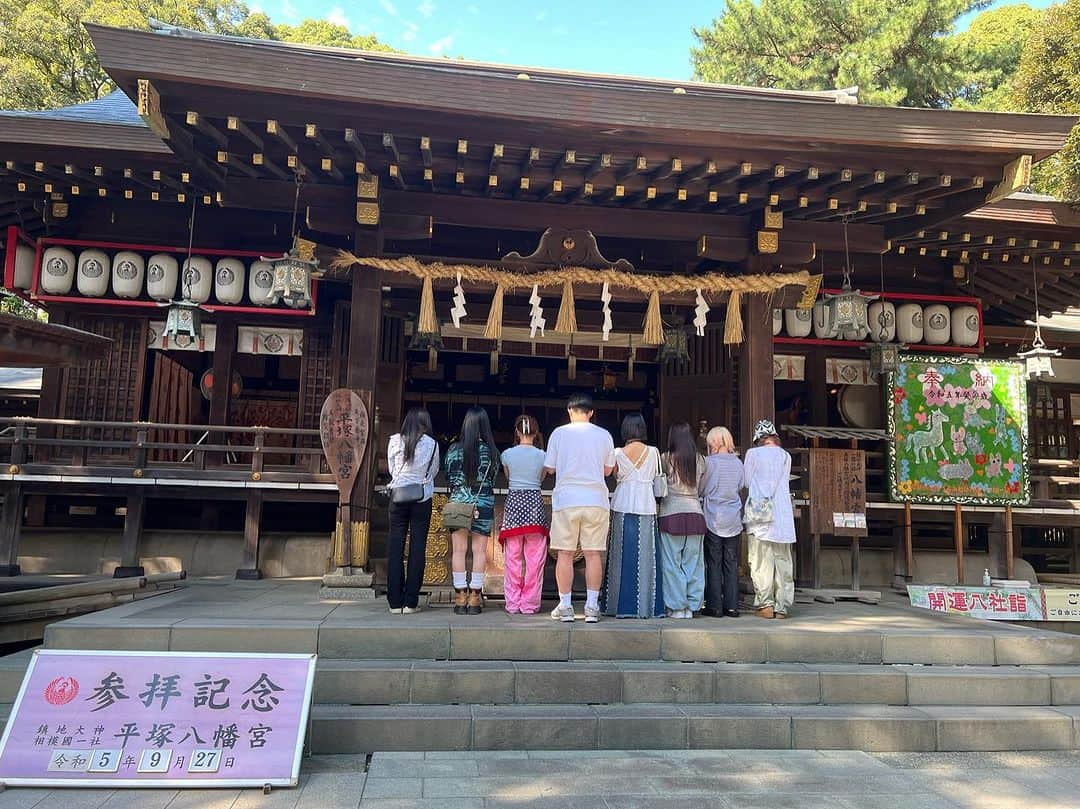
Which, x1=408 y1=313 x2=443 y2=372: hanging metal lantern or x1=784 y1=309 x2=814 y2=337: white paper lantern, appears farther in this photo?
x1=784 y1=309 x2=814 y2=337: white paper lantern

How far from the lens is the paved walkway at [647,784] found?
135 inches

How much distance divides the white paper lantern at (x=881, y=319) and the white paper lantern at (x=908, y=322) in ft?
0.52

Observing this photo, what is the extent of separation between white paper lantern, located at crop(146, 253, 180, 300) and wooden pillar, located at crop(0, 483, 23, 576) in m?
2.69

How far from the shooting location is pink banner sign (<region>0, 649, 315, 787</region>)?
11.5 ft

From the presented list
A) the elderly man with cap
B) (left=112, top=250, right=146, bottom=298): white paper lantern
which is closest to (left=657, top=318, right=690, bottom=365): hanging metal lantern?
the elderly man with cap

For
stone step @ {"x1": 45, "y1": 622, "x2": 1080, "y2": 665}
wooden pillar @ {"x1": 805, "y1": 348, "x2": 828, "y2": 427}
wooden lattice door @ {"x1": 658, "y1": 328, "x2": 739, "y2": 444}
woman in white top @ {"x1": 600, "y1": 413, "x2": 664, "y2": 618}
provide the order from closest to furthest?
stone step @ {"x1": 45, "y1": 622, "x2": 1080, "y2": 665}
woman in white top @ {"x1": 600, "y1": 413, "x2": 664, "y2": 618}
wooden lattice door @ {"x1": 658, "y1": 328, "x2": 739, "y2": 444}
wooden pillar @ {"x1": 805, "y1": 348, "x2": 828, "y2": 427}

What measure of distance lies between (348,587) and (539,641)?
2298 millimetres

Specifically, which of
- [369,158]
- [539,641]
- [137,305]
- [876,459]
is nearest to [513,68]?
[369,158]

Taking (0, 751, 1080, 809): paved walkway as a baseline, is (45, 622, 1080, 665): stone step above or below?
above

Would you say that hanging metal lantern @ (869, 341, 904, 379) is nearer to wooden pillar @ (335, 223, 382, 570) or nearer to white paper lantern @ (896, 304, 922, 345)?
white paper lantern @ (896, 304, 922, 345)

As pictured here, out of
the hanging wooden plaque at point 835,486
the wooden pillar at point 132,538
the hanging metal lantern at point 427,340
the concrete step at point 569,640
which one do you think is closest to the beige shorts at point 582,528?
the concrete step at point 569,640

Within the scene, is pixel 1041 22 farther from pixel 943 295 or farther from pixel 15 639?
pixel 15 639

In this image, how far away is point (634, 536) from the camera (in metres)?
5.71

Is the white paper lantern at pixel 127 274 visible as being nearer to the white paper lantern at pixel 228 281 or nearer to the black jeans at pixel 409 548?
the white paper lantern at pixel 228 281
